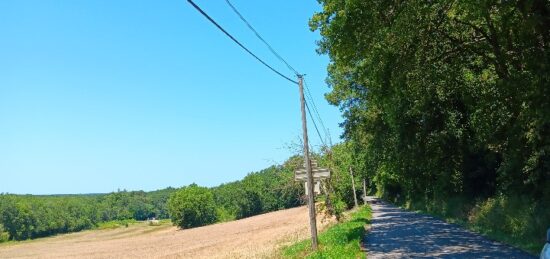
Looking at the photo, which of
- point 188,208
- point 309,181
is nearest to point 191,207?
point 188,208

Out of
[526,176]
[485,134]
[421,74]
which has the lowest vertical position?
[526,176]

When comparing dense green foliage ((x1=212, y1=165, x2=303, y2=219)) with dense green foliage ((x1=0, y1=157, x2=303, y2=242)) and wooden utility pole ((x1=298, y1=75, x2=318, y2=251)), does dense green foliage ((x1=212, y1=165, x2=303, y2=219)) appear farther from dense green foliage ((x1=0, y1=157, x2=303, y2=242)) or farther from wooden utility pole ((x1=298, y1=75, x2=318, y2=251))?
wooden utility pole ((x1=298, y1=75, x2=318, y2=251))

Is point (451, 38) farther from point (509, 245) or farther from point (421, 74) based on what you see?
point (509, 245)

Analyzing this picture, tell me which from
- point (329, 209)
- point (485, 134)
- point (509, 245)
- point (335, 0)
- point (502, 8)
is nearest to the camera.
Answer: point (502, 8)

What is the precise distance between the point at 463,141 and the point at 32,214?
14515cm

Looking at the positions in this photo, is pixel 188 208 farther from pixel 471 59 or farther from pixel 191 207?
pixel 471 59

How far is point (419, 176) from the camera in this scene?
39594mm

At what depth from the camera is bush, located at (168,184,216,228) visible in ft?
438

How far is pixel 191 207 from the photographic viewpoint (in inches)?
5310

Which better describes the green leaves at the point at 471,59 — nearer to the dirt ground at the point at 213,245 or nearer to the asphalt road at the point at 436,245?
the asphalt road at the point at 436,245

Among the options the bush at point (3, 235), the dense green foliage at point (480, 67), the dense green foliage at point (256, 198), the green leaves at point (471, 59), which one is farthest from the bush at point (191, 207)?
the green leaves at point (471, 59)

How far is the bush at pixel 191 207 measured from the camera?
134 metres

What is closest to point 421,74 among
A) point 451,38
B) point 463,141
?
point 451,38

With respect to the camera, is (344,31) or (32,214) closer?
(344,31)
